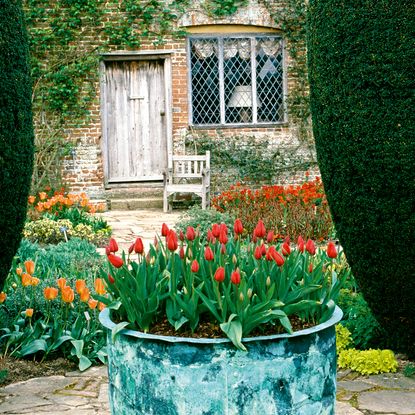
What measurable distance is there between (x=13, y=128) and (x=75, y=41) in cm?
1018

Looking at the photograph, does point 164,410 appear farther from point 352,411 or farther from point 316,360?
point 352,411

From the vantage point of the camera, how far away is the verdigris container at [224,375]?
267cm

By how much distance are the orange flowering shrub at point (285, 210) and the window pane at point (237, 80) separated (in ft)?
10.4

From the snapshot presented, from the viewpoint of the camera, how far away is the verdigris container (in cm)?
267

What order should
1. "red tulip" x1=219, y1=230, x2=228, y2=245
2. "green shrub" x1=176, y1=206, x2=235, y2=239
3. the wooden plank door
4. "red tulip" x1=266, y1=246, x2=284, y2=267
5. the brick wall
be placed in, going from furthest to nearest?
the wooden plank door
the brick wall
"green shrub" x1=176, y1=206, x2=235, y2=239
"red tulip" x1=219, y1=230, x2=228, y2=245
"red tulip" x1=266, y1=246, x2=284, y2=267

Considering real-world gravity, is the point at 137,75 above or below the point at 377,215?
above

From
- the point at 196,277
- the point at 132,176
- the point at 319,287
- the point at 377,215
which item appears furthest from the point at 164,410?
the point at 132,176

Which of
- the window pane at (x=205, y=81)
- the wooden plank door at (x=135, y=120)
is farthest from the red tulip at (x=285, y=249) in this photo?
the window pane at (x=205, y=81)

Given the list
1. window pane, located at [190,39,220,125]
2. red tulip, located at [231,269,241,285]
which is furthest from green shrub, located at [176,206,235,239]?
red tulip, located at [231,269,241,285]

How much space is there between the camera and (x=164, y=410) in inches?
107

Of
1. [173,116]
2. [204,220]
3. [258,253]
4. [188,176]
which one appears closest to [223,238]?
[258,253]

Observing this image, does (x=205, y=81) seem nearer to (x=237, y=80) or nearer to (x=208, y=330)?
(x=237, y=80)

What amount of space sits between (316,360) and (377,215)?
56.1 inches

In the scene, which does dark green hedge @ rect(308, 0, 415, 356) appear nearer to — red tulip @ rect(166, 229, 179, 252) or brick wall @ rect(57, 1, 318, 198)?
red tulip @ rect(166, 229, 179, 252)
